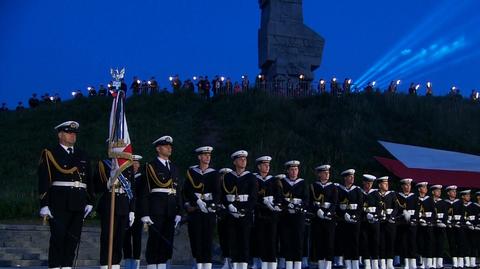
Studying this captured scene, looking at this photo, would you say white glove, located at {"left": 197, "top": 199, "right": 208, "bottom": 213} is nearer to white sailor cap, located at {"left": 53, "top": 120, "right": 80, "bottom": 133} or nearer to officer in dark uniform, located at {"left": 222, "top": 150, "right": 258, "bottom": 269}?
officer in dark uniform, located at {"left": 222, "top": 150, "right": 258, "bottom": 269}

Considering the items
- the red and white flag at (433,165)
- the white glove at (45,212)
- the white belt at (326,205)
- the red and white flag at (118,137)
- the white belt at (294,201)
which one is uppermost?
the red and white flag at (433,165)

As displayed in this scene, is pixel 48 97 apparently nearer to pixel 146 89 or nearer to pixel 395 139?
pixel 146 89

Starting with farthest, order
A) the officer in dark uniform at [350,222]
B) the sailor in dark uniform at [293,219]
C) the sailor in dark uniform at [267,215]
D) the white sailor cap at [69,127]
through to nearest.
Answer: the officer in dark uniform at [350,222] < the sailor in dark uniform at [293,219] < the sailor in dark uniform at [267,215] < the white sailor cap at [69,127]

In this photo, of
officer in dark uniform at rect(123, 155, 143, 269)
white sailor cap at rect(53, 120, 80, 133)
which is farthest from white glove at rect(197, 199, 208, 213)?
white sailor cap at rect(53, 120, 80, 133)

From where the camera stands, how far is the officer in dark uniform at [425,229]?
15.6 meters

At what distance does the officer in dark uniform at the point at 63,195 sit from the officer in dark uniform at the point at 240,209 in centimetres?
293

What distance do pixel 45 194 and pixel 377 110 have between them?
2575 centimetres

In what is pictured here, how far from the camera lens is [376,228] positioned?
14.1m

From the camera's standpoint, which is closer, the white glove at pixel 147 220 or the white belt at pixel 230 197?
the white glove at pixel 147 220

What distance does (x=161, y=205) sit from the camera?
1043 cm

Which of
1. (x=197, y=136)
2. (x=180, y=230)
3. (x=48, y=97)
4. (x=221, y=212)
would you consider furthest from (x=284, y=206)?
(x=48, y=97)

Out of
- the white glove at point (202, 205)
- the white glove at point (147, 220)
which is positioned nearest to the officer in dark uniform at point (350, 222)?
the white glove at point (202, 205)

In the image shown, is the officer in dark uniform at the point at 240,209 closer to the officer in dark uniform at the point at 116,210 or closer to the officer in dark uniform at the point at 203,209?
the officer in dark uniform at the point at 203,209

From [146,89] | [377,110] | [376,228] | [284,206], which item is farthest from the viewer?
[146,89]
